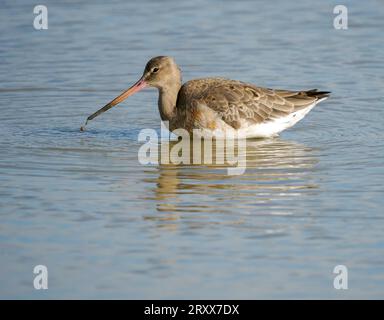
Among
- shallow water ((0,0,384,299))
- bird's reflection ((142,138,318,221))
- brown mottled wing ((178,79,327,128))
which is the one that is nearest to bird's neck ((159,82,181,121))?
brown mottled wing ((178,79,327,128))

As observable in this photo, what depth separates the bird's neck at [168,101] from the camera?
12.6m

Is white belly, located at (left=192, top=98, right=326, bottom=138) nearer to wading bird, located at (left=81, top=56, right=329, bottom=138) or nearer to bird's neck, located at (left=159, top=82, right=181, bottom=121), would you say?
wading bird, located at (left=81, top=56, right=329, bottom=138)

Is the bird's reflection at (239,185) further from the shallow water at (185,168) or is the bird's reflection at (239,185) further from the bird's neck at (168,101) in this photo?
the bird's neck at (168,101)

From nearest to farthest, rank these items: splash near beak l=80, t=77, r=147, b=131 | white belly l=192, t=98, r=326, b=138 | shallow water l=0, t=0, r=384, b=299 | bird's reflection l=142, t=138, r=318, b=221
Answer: shallow water l=0, t=0, r=384, b=299 < bird's reflection l=142, t=138, r=318, b=221 < white belly l=192, t=98, r=326, b=138 < splash near beak l=80, t=77, r=147, b=131

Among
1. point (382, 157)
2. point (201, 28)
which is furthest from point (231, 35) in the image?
point (382, 157)

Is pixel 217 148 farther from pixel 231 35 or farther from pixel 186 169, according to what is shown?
pixel 231 35

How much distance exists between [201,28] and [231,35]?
2.21 ft

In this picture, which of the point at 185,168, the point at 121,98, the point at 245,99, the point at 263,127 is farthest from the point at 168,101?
the point at 185,168

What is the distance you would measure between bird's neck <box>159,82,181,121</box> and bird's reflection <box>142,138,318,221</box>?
52.3 inches

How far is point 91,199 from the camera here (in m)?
9.65

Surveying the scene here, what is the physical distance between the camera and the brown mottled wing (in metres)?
12.4

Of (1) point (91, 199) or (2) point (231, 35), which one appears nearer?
(1) point (91, 199)

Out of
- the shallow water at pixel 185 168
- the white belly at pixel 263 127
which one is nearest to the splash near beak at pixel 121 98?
the shallow water at pixel 185 168

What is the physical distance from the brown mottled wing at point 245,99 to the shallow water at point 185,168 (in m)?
0.37
